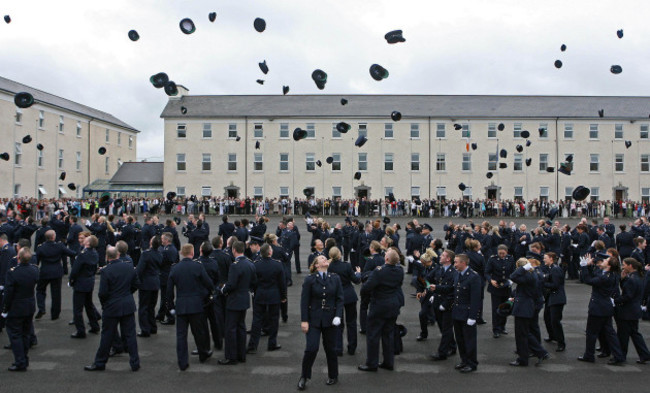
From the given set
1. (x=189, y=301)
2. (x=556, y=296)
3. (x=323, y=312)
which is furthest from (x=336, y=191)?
(x=323, y=312)

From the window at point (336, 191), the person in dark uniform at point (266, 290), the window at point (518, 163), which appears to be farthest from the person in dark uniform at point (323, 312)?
the window at point (518, 163)

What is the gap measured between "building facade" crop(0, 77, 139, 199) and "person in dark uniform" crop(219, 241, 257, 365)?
44.6 m

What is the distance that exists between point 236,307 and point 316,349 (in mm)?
1780

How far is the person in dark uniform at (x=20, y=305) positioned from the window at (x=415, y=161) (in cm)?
4577

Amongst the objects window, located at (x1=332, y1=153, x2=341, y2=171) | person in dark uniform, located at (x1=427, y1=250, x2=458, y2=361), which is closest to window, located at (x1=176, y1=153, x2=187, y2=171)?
window, located at (x1=332, y1=153, x2=341, y2=171)

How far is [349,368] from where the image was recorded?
27.8 feet

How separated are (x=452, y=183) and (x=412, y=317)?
41165 millimetres

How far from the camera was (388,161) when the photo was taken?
52.5 metres

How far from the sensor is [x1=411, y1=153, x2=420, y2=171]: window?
52312mm

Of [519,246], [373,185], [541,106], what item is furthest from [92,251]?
[541,106]

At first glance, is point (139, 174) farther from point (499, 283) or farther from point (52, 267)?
point (499, 283)

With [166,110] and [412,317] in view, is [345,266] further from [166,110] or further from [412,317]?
[166,110]

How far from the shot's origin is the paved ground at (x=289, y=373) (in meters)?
→ 7.54

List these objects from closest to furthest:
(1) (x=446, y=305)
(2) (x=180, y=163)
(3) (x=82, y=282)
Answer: (1) (x=446, y=305) < (3) (x=82, y=282) < (2) (x=180, y=163)
